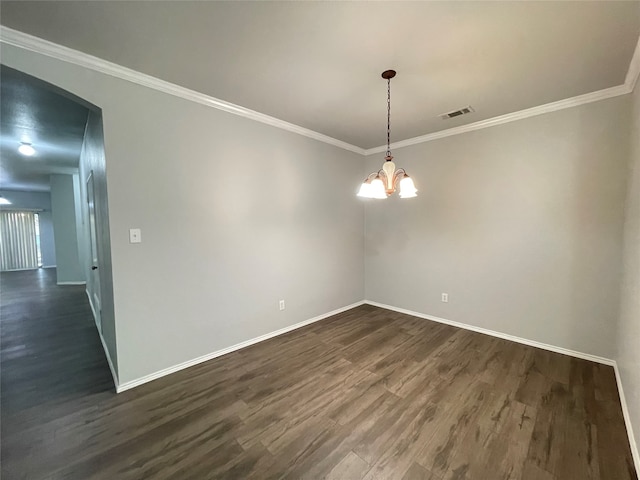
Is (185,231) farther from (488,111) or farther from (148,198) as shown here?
(488,111)

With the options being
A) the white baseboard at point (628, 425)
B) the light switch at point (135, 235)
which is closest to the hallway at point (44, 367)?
the light switch at point (135, 235)

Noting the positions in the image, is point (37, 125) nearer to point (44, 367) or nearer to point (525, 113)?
point (44, 367)

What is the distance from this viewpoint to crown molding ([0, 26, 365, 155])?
1.73m

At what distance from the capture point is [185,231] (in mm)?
2549

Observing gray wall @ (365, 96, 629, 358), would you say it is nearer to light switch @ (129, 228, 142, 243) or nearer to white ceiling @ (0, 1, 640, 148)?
white ceiling @ (0, 1, 640, 148)

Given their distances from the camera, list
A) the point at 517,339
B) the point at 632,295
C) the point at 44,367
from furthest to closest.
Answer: the point at 517,339 → the point at 44,367 → the point at 632,295

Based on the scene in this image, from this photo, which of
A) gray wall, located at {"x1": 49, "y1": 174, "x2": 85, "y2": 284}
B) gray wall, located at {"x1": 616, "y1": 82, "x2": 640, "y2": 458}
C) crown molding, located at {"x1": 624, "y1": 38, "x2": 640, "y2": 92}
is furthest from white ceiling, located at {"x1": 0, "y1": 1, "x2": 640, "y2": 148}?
gray wall, located at {"x1": 49, "y1": 174, "x2": 85, "y2": 284}

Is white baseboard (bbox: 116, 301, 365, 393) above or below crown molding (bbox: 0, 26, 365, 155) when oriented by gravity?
below

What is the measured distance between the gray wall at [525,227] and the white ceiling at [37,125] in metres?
4.24

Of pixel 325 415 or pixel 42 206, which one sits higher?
pixel 42 206

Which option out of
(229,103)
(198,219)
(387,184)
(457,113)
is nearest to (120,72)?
(229,103)

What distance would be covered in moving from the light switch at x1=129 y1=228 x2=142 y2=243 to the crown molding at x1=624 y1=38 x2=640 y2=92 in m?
4.17

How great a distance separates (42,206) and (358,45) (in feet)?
41.2

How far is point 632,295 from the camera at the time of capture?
1.90 metres
